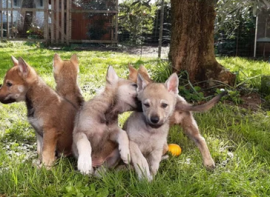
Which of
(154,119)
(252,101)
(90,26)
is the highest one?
(90,26)

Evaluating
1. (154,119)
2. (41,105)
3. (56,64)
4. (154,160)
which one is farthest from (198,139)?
(56,64)

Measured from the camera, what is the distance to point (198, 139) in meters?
3.89

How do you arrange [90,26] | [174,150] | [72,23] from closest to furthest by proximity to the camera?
[174,150] → [90,26] → [72,23]

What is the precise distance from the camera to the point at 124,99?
12.1 feet

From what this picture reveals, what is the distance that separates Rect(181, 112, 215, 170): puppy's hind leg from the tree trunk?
287cm

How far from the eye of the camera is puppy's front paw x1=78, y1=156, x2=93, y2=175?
3.22 m

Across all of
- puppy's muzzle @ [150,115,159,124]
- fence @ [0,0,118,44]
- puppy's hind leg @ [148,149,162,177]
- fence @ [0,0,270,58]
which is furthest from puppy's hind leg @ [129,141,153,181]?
fence @ [0,0,118,44]

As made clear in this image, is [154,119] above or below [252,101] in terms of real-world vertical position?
above

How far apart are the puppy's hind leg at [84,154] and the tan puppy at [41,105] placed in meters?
0.37

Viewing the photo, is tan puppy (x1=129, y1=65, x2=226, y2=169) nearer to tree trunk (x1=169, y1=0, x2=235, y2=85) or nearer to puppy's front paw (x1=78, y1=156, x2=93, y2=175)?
puppy's front paw (x1=78, y1=156, x2=93, y2=175)

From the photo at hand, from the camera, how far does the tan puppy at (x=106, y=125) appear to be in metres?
3.42

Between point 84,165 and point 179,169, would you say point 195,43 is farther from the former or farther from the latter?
point 84,165

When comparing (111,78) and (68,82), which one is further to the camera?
(68,82)

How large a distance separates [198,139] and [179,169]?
51 centimetres
